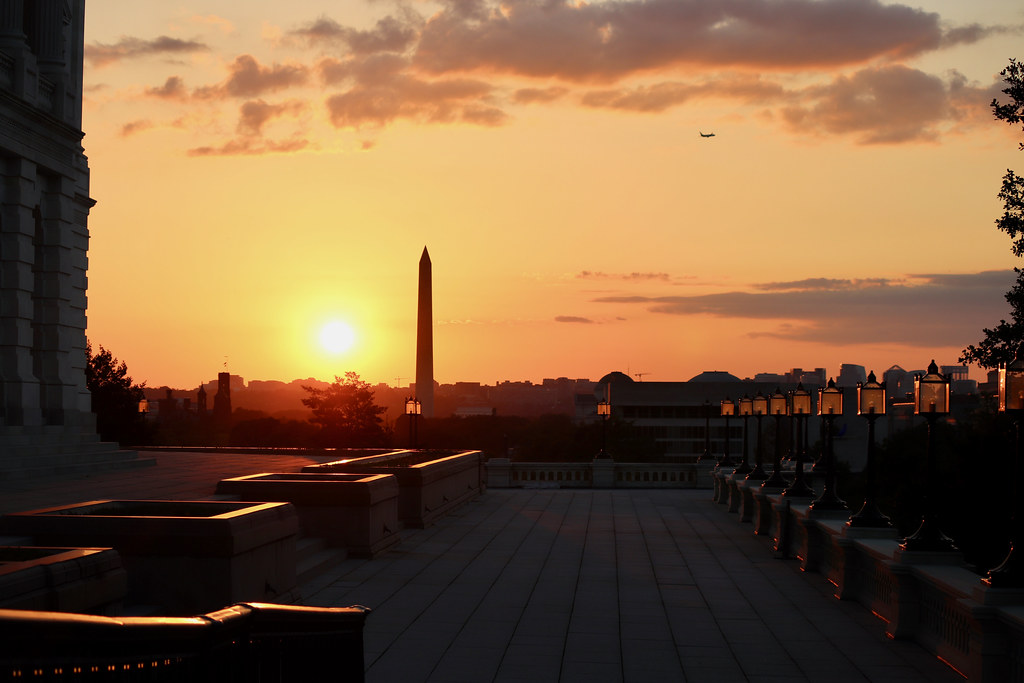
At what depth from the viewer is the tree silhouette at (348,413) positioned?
93.1 m

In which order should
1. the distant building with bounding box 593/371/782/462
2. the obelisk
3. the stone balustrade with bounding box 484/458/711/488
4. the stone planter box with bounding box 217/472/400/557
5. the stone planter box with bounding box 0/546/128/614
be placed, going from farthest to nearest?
the distant building with bounding box 593/371/782/462, the obelisk, the stone balustrade with bounding box 484/458/711/488, the stone planter box with bounding box 217/472/400/557, the stone planter box with bounding box 0/546/128/614

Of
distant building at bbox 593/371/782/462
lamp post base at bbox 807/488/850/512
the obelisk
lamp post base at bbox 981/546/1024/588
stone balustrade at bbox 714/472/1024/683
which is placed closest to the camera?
stone balustrade at bbox 714/472/1024/683

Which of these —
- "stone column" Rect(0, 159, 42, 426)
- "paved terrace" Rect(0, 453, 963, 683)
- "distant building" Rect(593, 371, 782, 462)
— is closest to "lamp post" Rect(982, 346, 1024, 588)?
"paved terrace" Rect(0, 453, 963, 683)

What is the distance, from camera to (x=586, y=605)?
15211 mm

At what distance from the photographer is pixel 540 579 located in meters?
17.6

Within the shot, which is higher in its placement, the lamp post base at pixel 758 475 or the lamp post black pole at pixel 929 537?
the lamp post black pole at pixel 929 537

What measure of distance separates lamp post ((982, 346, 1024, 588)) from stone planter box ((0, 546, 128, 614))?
8.45 m

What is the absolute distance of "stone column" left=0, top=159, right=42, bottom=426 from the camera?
26297 mm

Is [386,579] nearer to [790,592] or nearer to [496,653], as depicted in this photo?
[496,653]

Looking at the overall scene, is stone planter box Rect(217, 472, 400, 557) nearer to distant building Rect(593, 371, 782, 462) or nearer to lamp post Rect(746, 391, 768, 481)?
lamp post Rect(746, 391, 768, 481)

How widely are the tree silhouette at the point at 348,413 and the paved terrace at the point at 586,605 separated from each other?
66855 mm

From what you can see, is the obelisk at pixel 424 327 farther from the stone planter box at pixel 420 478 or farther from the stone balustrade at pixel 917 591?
the stone balustrade at pixel 917 591

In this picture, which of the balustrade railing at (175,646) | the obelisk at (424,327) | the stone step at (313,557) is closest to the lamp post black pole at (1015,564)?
the balustrade railing at (175,646)

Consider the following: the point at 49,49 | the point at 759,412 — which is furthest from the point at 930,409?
the point at 49,49
